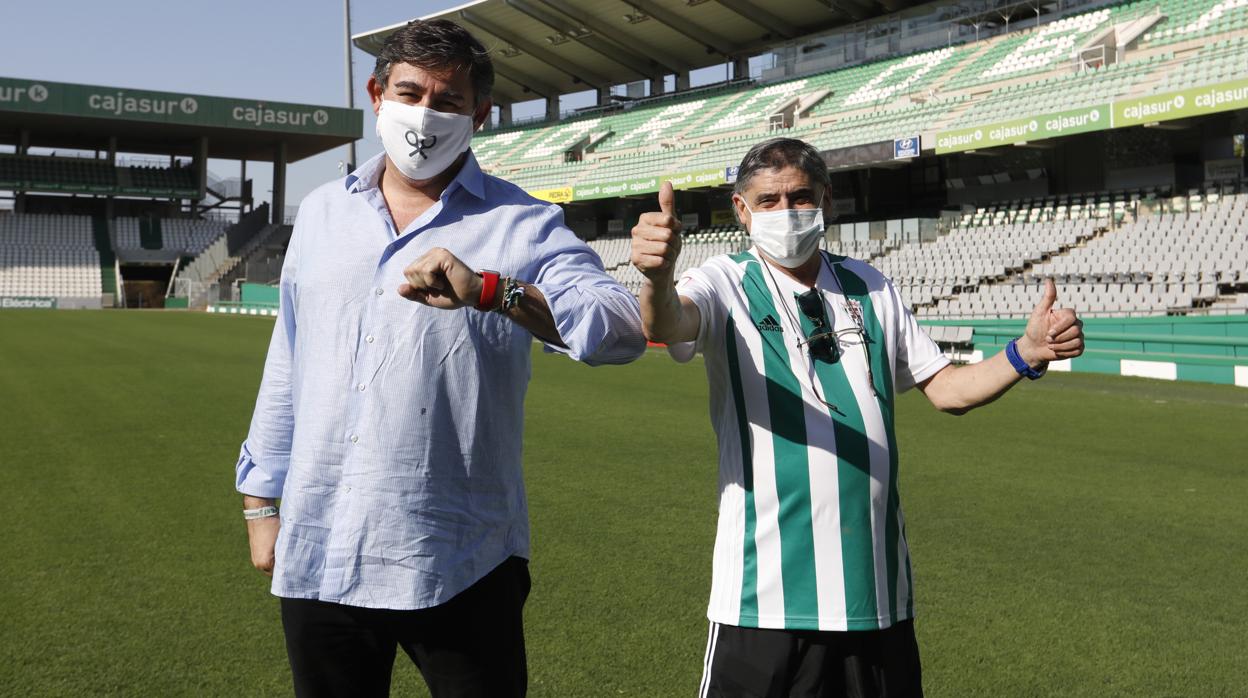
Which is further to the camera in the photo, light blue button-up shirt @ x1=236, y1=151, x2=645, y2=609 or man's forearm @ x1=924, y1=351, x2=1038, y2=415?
man's forearm @ x1=924, y1=351, x2=1038, y2=415

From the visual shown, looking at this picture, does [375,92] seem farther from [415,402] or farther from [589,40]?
[589,40]

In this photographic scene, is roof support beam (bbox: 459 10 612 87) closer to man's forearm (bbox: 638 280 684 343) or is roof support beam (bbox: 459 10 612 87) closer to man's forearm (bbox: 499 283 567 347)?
man's forearm (bbox: 638 280 684 343)

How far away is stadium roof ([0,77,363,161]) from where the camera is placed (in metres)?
50.0

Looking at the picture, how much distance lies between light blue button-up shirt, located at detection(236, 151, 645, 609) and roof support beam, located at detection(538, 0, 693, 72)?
40563 mm

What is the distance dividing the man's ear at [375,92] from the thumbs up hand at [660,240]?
69 cm

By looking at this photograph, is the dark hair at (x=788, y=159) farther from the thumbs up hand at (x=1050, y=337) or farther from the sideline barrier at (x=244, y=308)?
the sideline barrier at (x=244, y=308)

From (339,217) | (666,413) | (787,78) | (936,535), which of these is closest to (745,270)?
(339,217)

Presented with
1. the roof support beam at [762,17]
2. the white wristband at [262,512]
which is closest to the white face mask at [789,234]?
the white wristband at [262,512]

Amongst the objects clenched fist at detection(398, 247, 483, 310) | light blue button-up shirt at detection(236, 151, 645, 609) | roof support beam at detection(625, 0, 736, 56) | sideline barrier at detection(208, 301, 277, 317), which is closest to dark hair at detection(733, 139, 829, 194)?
light blue button-up shirt at detection(236, 151, 645, 609)

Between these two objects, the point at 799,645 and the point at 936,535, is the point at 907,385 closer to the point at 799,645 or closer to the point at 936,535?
the point at 799,645

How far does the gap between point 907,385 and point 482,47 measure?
4.26 ft

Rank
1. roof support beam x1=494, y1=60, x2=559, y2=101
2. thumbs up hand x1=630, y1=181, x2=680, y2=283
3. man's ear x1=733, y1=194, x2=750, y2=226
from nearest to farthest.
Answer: thumbs up hand x1=630, y1=181, x2=680, y2=283
man's ear x1=733, y1=194, x2=750, y2=226
roof support beam x1=494, y1=60, x2=559, y2=101

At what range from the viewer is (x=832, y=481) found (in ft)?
7.54

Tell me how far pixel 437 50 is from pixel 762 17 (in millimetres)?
39165
